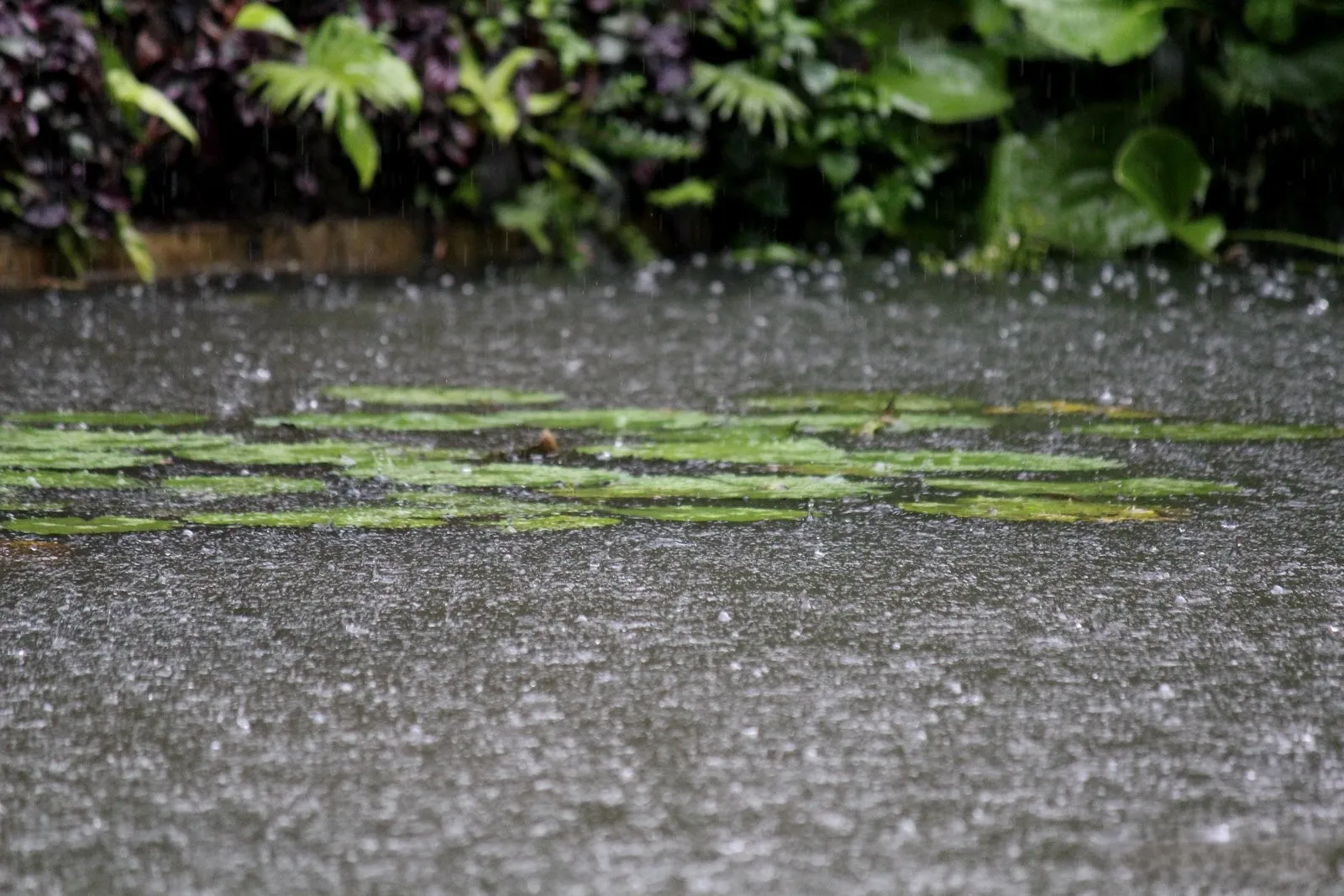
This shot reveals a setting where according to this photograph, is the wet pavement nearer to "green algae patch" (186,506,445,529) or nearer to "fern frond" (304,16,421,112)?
"green algae patch" (186,506,445,529)

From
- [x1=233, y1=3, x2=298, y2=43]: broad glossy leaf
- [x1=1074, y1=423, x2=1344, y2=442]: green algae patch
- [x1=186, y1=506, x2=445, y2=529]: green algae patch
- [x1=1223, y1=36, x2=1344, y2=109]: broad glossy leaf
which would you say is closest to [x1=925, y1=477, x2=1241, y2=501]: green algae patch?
[x1=1074, y1=423, x2=1344, y2=442]: green algae patch

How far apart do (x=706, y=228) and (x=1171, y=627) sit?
5.53 meters

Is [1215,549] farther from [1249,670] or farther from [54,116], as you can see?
[54,116]

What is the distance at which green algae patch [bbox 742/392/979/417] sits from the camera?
3311 mm

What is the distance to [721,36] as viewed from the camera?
22.4ft

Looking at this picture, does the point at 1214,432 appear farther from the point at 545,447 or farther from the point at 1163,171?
the point at 1163,171

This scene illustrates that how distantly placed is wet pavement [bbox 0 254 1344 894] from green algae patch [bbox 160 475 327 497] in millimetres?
257

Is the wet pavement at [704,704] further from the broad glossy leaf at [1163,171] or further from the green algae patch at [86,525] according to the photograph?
the broad glossy leaf at [1163,171]

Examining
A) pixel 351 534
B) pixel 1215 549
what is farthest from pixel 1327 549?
pixel 351 534

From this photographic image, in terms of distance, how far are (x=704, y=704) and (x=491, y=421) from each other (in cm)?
165

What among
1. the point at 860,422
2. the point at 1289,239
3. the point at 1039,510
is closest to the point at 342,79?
the point at 860,422

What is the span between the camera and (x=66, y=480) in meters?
2.57

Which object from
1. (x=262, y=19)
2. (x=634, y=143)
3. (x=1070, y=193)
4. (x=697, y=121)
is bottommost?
(x=1070, y=193)

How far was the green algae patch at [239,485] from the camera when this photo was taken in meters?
2.51
